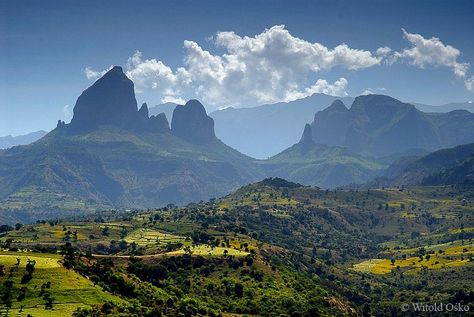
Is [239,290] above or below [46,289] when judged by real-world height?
below

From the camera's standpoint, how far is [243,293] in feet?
613

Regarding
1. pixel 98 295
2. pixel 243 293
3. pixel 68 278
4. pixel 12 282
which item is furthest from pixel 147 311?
pixel 243 293

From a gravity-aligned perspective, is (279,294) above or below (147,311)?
below

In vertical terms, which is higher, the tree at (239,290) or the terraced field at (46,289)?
the terraced field at (46,289)

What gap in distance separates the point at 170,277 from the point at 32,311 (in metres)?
83.8

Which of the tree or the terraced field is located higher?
the terraced field

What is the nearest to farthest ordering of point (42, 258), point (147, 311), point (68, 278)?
point (147, 311) < point (68, 278) < point (42, 258)

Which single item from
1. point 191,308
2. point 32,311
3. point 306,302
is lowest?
point 306,302

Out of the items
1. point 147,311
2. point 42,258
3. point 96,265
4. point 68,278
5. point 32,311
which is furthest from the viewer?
point 96,265

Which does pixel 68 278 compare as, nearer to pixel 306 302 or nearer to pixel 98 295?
pixel 98 295

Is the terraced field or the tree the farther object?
the tree

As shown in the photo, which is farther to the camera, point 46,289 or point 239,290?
point 239,290

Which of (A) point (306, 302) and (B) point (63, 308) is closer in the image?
(B) point (63, 308)

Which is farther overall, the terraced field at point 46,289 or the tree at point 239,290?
the tree at point 239,290
